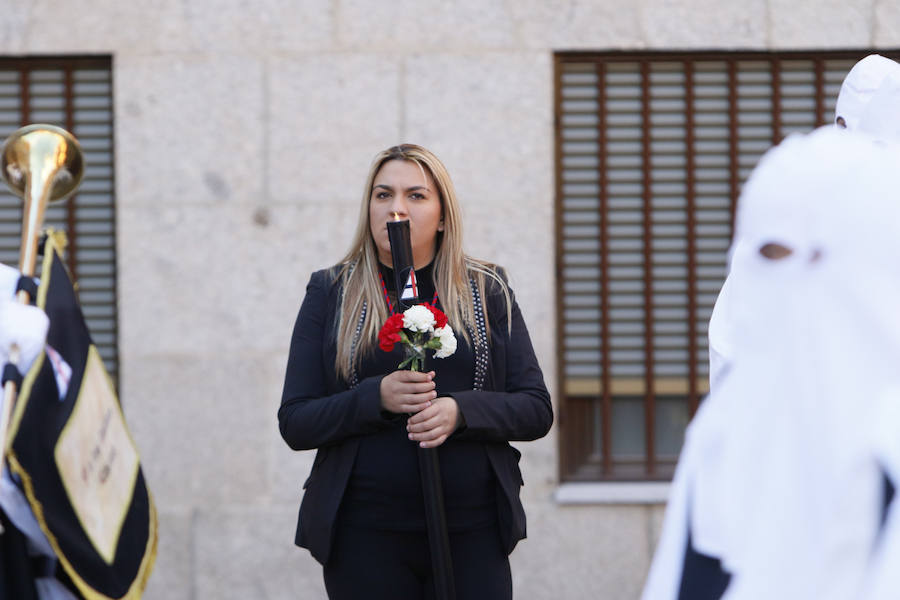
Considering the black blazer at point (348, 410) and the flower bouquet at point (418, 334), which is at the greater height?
the flower bouquet at point (418, 334)

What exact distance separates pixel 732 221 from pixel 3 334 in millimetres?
3631

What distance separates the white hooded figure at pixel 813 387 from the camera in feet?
5.64

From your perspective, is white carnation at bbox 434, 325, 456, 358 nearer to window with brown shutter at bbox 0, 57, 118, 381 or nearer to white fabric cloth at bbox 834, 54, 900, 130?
white fabric cloth at bbox 834, 54, 900, 130

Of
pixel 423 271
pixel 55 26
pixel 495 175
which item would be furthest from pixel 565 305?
pixel 55 26

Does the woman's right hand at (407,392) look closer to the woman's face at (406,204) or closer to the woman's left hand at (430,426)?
the woman's left hand at (430,426)

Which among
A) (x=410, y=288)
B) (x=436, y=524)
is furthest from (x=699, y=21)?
(x=436, y=524)

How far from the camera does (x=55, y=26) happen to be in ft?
17.3

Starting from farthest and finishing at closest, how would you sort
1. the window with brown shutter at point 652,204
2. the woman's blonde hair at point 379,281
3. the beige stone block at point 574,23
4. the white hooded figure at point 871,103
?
the window with brown shutter at point 652,204, the beige stone block at point 574,23, the white hooded figure at point 871,103, the woman's blonde hair at point 379,281

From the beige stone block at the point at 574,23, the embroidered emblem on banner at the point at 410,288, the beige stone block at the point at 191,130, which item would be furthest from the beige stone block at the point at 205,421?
the embroidered emblem on banner at the point at 410,288

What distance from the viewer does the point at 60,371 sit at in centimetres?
291

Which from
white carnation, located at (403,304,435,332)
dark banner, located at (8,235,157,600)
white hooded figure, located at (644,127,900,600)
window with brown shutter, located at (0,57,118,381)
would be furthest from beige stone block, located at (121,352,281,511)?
white hooded figure, located at (644,127,900,600)

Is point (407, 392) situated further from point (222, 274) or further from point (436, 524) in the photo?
point (222, 274)

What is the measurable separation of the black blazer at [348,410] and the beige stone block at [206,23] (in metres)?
2.36

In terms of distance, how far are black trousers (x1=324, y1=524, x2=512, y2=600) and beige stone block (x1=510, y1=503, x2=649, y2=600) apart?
2.27 m
